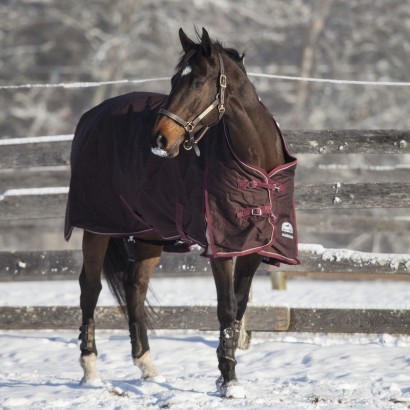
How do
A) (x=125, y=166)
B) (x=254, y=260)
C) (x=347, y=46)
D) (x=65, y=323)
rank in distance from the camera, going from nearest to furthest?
(x=254, y=260), (x=125, y=166), (x=65, y=323), (x=347, y=46)

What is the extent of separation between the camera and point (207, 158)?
5227 millimetres

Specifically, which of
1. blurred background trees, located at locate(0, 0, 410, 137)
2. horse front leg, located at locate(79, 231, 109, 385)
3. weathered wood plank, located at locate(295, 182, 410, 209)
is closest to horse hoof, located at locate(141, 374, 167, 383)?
horse front leg, located at locate(79, 231, 109, 385)

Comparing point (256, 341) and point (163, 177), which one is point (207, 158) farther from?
point (256, 341)

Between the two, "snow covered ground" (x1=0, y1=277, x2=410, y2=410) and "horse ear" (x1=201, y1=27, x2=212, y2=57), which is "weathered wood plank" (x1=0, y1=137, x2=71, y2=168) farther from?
"horse ear" (x1=201, y1=27, x2=212, y2=57)

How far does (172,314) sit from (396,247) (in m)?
16.8

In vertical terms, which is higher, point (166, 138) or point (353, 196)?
point (166, 138)

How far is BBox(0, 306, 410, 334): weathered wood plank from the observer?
6.75m

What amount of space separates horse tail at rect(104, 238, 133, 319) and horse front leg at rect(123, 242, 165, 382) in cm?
6

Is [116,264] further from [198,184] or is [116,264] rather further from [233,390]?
[233,390]

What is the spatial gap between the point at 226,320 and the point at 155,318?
1.91 meters

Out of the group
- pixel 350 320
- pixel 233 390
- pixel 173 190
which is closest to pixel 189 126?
pixel 173 190

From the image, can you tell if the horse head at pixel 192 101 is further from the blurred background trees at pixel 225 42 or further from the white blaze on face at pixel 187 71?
the blurred background trees at pixel 225 42

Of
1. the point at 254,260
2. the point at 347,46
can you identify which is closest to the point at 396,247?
the point at 347,46

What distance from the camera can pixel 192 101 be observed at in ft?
16.5
